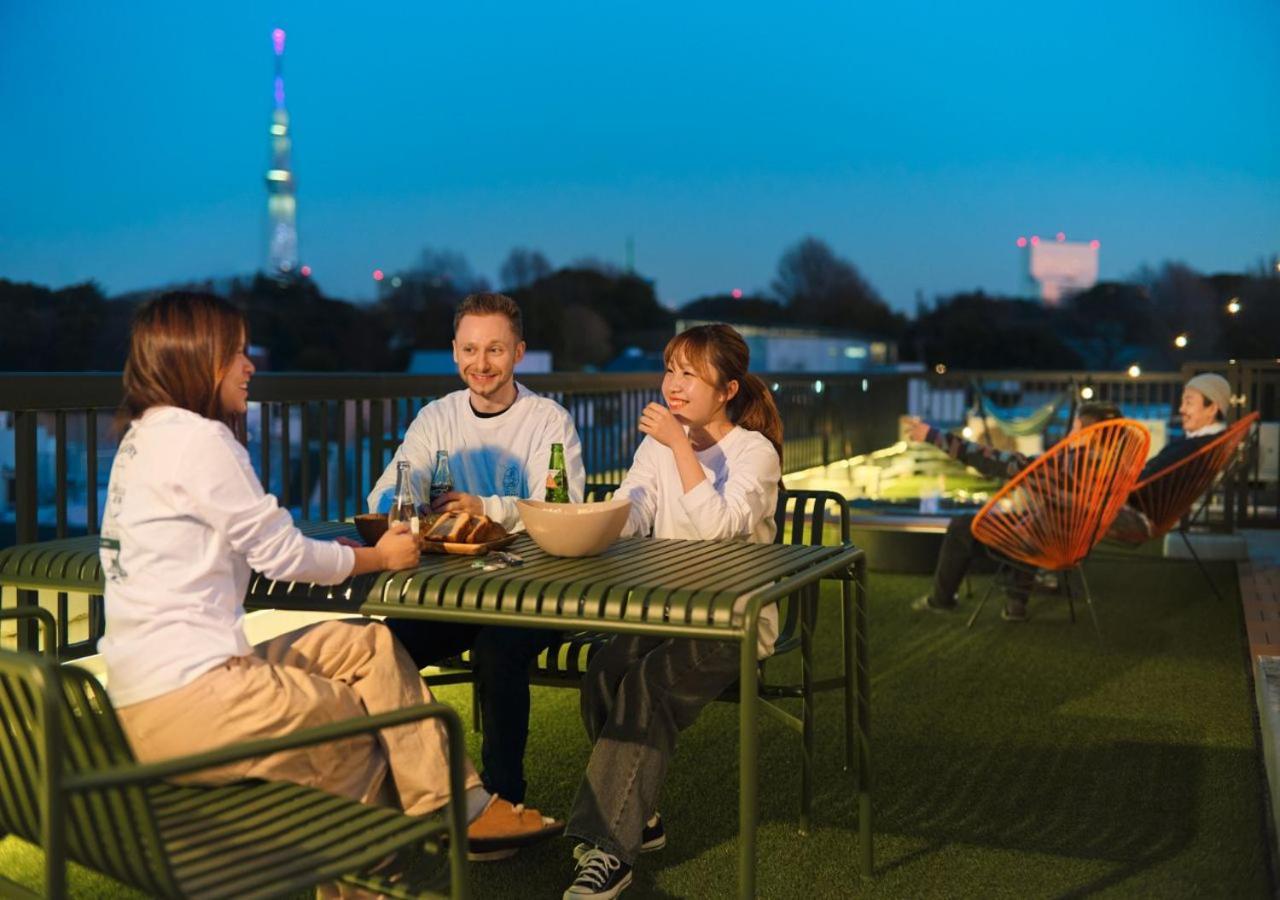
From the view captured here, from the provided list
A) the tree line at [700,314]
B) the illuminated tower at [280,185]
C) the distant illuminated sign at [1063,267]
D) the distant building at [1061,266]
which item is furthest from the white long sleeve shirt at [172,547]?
the illuminated tower at [280,185]

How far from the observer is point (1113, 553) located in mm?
8094

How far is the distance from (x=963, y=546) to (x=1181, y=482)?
41.8 inches

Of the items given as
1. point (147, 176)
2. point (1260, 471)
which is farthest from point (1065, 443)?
point (147, 176)

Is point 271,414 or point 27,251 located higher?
point 27,251

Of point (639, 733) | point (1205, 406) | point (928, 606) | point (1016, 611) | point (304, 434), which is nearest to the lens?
point (639, 733)

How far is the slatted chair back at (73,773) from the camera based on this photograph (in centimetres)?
164

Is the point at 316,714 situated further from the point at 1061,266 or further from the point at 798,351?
the point at 1061,266

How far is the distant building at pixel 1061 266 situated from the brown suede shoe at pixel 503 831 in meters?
59.4

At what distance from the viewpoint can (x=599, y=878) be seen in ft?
9.02

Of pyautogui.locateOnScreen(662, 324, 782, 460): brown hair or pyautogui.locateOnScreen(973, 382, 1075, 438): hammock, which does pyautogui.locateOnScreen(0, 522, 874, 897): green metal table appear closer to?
pyautogui.locateOnScreen(662, 324, 782, 460): brown hair

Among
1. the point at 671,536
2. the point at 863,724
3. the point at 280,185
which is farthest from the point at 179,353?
the point at 280,185

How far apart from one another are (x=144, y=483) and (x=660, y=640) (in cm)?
136

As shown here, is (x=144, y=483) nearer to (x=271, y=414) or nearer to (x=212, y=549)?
(x=212, y=549)

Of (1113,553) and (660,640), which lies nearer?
(660,640)
